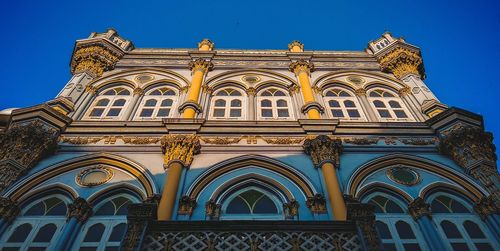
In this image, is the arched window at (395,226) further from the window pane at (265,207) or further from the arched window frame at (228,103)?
the arched window frame at (228,103)

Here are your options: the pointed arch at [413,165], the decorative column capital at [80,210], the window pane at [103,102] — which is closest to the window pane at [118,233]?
the decorative column capital at [80,210]

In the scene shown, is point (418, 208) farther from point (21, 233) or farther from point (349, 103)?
point (21, 233)

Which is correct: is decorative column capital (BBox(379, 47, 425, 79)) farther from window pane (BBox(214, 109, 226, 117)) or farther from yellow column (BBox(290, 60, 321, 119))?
window pane (BBox(214, 109, 226, 117))

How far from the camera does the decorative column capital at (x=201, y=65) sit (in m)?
18.7

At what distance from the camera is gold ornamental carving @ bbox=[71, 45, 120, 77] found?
1823 centimetres

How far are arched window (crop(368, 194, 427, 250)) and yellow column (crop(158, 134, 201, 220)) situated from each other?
5065 mm

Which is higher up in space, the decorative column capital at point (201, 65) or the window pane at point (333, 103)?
the decorative column capital at point (201, 65)

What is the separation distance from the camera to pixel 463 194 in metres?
12.1

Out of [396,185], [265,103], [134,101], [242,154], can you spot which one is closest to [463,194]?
[396,185]

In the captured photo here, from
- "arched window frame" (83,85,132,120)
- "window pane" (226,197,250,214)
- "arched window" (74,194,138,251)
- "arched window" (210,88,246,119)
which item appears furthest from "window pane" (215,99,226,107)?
"arched window" (74,194,138,251)

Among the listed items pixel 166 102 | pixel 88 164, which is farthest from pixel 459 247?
pixel 166 102

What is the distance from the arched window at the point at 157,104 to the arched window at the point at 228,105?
157 centimetres

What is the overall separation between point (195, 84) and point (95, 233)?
25.6 feet

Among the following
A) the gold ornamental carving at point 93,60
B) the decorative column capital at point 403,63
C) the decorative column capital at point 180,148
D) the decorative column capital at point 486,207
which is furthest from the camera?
the decorative column capital at point 403,63
